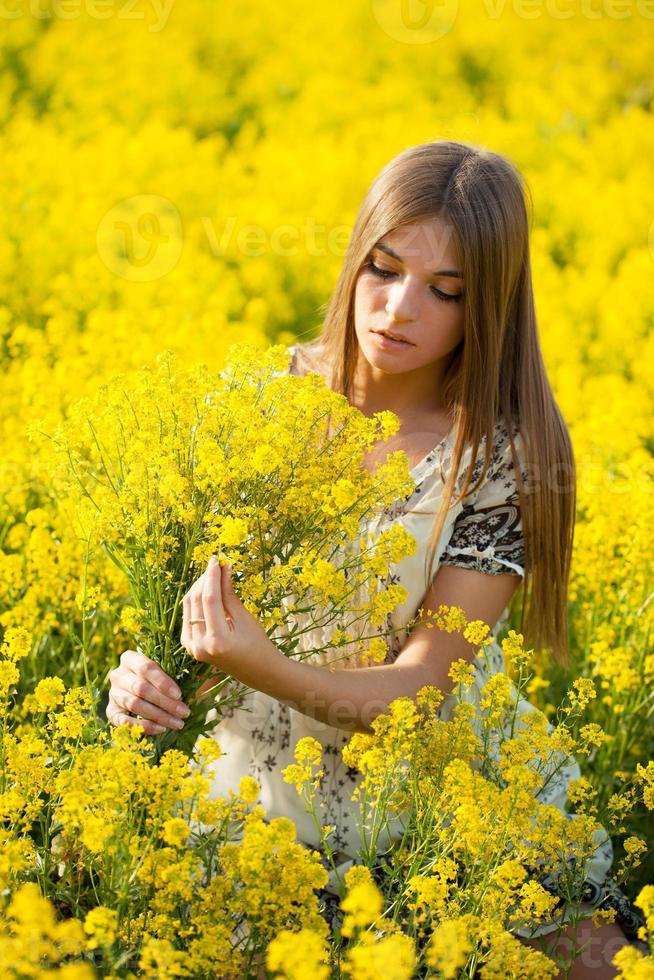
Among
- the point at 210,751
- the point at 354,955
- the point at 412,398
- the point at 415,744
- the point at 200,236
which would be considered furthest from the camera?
the point at 200,236

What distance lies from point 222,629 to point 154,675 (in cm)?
22

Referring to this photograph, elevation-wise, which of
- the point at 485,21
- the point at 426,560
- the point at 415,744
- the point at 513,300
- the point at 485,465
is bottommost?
the point at 415,744

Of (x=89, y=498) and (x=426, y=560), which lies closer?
(x=89, y=498)

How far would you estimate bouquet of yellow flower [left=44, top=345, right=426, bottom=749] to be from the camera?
1.73 meters

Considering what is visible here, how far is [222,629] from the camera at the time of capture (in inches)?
64.1

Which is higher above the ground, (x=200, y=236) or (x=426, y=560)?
(x=200, y=236)

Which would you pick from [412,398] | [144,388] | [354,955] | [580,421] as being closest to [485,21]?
[580,421]

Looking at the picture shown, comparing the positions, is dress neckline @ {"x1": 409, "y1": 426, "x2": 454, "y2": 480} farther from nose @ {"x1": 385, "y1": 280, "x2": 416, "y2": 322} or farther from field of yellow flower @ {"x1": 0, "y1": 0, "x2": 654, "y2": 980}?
field of yellow flower @ {"x1": 0, "y1": 0, "x2": 654, "y2": 980}

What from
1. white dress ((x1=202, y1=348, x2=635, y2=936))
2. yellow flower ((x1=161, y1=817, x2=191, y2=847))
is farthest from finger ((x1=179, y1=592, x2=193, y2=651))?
white dress ((x1=202, y1=348, x2=635, y2=936))

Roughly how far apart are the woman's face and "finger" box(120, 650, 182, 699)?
0.78 metres

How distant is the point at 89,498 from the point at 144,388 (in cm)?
19

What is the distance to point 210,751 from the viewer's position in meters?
1.57

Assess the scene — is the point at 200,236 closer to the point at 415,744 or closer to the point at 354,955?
the point at 415,744

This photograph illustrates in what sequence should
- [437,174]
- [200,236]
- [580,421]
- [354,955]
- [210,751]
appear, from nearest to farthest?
1. [354,955]
2. [210,751]
3. [437,174]
4. [580,421]
5. [200,236]
